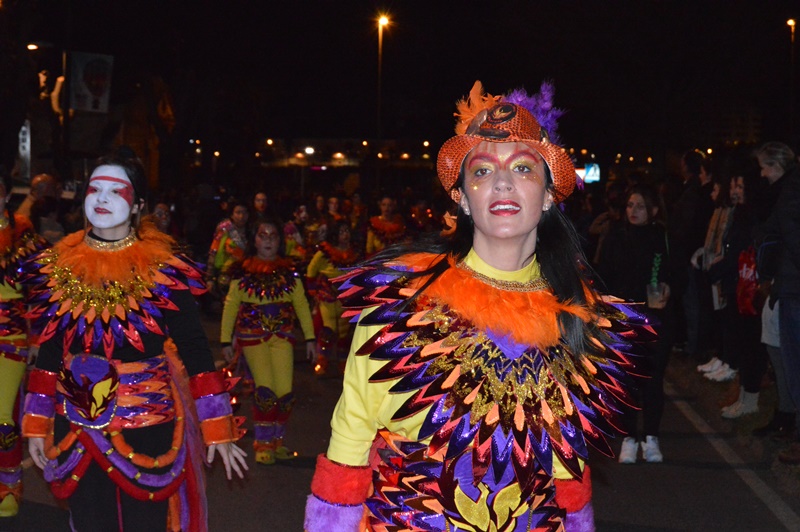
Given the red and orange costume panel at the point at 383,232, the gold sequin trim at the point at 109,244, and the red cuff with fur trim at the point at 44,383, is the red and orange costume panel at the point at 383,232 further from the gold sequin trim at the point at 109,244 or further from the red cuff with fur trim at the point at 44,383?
the red cuff with fur trim at the point at 44,383

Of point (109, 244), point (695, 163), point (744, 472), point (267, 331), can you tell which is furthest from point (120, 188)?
point (695, 163)

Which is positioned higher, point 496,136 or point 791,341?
point 496,136

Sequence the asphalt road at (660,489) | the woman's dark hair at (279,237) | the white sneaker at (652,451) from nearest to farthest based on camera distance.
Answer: the asphalt road at (660,489)
the white sneaker at (652,451)
the woman's dark hair at (279,237)

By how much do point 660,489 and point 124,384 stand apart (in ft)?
13.5

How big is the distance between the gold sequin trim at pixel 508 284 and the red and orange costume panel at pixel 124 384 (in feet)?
6.46

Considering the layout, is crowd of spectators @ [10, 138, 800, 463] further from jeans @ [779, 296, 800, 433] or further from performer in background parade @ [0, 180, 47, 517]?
performer in background parade @ [0, 180, 47, 517]

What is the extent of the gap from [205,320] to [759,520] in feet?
41.0

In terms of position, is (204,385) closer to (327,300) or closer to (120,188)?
(120,188)

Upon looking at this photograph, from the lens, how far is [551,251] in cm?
348

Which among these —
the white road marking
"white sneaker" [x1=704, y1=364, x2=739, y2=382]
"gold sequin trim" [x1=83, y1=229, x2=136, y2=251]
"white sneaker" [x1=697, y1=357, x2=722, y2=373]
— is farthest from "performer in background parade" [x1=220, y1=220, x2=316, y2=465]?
"white sneaker" [x1=697, y1=357, x2=722, y2=373]

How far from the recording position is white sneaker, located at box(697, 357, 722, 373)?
1189 centimetres

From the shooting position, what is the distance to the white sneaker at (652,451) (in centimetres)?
824

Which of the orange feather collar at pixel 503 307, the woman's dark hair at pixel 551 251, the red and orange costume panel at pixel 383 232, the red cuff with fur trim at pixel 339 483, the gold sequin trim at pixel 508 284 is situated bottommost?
the red cuff with fur trim at pixel 339 483

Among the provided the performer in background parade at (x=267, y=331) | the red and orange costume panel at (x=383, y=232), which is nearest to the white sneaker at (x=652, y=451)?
the performer in background parade at (x=267, y=331)
